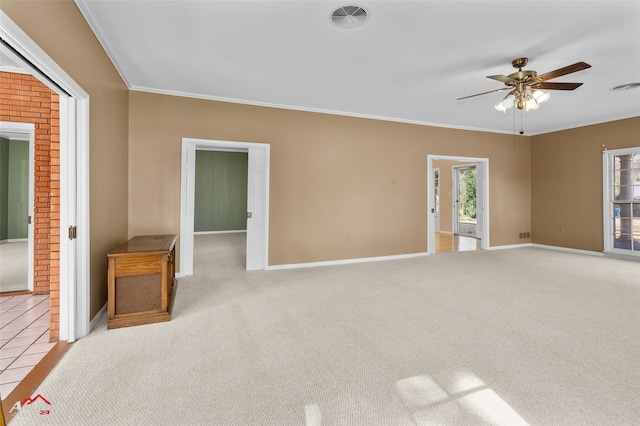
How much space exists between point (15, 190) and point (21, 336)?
6.87 metres

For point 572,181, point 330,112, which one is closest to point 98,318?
point 330,112

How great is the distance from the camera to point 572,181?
6262 mm

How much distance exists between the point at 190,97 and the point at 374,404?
444cm

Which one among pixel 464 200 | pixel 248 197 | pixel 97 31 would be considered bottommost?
pixel 248 197

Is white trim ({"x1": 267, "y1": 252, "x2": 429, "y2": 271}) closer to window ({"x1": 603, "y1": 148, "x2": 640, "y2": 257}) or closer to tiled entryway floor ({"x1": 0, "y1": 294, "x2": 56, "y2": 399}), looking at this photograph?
tiled entryway floor ({"x1": 0, "y1": 294, "x2": 56, "y2": 399})

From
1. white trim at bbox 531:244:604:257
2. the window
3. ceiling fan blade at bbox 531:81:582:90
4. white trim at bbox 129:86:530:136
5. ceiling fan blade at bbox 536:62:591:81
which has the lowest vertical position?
white trim at bbox 531:244:604:257

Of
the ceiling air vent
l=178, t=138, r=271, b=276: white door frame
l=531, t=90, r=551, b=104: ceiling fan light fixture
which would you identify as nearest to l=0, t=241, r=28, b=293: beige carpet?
l=178, t=138, r=271, b=276: white door frame

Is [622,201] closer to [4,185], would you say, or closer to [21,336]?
[21,336]

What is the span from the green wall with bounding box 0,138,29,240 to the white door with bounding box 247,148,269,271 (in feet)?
20.8

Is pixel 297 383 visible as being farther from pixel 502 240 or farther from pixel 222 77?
pixel 502 240

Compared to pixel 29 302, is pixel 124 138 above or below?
→ above

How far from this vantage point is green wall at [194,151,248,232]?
928 centimetres

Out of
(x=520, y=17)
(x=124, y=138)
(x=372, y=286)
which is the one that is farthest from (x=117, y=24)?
(x=372, y=286)

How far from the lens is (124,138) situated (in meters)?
3.81
